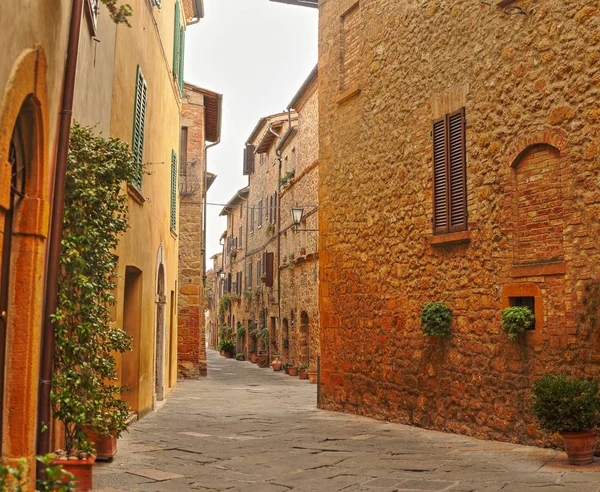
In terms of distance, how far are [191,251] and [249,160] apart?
1505cm

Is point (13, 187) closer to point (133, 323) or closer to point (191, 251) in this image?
point (133, 323)

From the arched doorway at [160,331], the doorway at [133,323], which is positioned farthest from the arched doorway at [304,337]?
the doorway at [133,323]

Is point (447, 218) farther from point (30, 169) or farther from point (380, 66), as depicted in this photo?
point (30, 169)

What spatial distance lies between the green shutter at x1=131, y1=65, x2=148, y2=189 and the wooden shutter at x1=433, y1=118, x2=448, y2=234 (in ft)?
12.3

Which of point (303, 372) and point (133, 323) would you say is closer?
point (133, 323)

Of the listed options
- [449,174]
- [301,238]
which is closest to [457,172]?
[449,174]

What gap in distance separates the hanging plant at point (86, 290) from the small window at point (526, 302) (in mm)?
4139

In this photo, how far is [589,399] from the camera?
6051mm

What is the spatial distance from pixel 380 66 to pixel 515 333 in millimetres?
4783

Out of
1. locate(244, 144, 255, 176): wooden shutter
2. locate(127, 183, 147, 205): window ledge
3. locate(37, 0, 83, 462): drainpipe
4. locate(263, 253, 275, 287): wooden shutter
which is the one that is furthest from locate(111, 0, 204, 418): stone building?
locate(244, 144, 255, 176): wooden shutter

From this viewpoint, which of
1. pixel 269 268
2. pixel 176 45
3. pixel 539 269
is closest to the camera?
pixel 539 269

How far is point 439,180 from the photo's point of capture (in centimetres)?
887

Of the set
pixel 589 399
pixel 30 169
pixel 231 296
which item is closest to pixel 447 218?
pixel 589 399

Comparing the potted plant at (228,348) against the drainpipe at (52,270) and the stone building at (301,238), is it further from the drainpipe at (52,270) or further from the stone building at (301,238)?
the drainpipe at (52,270)
